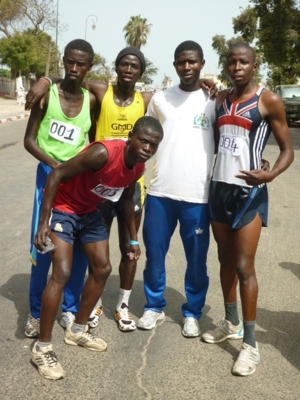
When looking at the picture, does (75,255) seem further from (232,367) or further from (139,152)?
(232,367)

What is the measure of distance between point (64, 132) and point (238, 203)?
1279 mm

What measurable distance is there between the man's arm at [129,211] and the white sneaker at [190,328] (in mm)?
607

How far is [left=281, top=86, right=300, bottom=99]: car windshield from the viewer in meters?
29.5

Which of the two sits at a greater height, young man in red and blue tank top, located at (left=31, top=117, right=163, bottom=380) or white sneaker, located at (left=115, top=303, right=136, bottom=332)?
young man in red and blue tank top, located at (left=31, top=117, right=163, bottom=380)

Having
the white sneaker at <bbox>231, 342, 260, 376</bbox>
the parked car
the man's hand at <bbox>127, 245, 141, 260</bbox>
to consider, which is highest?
the man's hand at <bbox>127, 245, 141, 260</bbox>

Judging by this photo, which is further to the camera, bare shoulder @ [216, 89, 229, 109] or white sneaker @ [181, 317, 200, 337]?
white sneaker @ [181, 317, 200, 337]

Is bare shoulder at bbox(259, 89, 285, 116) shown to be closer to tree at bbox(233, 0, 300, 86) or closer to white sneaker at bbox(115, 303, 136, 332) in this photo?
white sneaker at bbox(115, 303, 136, 332)

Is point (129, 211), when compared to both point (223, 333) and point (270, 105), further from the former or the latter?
point (270, 105)

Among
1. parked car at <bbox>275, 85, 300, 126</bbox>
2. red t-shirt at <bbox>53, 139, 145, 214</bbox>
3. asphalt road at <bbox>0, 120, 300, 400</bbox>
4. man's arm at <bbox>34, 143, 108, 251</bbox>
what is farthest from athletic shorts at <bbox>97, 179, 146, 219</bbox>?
parked car at <bbox>275, 85, 300, 126</bbox>

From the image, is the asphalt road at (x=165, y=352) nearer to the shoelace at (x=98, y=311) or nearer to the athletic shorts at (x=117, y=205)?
the shoelace at (x=98, y=311)

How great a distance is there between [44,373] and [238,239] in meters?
1.44

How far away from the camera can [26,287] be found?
532 centimetres

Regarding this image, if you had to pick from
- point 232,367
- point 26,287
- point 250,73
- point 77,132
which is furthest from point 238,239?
point 26,287

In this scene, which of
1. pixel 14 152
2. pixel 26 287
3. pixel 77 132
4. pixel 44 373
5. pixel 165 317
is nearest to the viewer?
pixel 44 373
